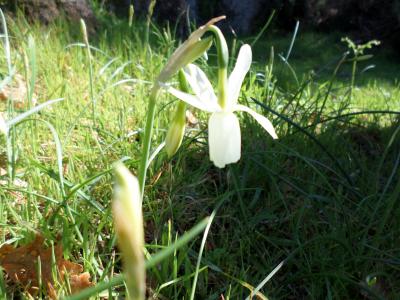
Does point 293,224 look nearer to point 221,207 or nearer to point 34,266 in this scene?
point 221,207

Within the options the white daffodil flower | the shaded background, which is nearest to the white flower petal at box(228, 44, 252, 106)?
the white daffodil flower

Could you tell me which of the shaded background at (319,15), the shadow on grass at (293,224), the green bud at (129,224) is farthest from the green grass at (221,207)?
the shaded background at (319,15)

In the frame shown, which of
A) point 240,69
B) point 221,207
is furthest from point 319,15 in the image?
point 240,69

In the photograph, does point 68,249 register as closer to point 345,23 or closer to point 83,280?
point 83,280

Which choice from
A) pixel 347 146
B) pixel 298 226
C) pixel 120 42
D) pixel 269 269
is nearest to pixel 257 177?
pixel 298 226

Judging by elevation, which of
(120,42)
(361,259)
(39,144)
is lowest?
(361,259)

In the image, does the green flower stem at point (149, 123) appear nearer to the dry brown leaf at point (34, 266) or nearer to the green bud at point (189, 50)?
the green bud at point (189, 50)
